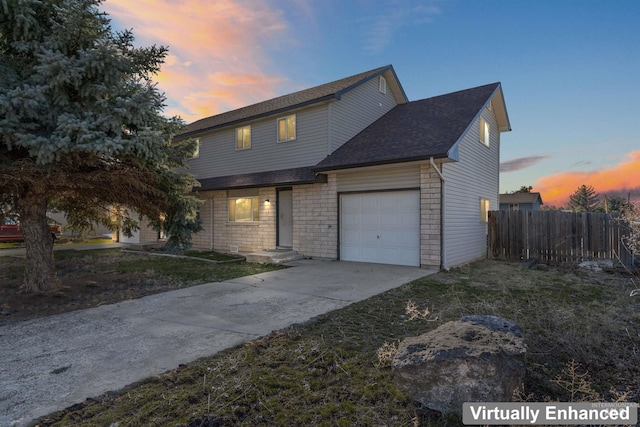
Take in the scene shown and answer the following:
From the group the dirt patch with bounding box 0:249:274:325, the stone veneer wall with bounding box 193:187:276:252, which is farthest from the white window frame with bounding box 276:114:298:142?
the dirt patch with bounding box 0:249:274:325

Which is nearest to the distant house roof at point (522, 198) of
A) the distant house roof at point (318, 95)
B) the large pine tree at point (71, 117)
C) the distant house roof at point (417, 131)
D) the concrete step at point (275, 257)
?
the distant house roof at point (417, 131)

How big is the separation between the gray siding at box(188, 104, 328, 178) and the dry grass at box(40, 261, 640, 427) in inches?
298

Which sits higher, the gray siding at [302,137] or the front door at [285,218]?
the gray siding at [302,137]

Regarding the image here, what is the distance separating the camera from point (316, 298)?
6254 millimetres

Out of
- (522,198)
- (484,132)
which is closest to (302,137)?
(484,132)

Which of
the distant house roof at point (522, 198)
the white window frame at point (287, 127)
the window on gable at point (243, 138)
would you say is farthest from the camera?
the distant house roof at point (522, 198)

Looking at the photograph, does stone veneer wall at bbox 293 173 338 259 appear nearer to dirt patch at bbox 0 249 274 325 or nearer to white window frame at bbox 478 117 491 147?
dirt patch at bbox 0 249 274 325

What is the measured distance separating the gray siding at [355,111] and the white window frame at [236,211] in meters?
4.18

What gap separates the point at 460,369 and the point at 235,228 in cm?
1286

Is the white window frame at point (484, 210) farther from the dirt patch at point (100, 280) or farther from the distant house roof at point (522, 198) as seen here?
the distant house roof at point (522, 198)

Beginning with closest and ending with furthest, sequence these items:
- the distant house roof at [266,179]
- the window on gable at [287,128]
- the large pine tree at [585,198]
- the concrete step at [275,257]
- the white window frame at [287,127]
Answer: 1. the concrete step at [275,257]
2. the distant house roof at [266,179]
3. the white window frame at [287,127]
4. the window on gable at [287,128]
5. the large pine tree at [585,198]

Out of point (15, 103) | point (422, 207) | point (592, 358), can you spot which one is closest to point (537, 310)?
point (592, 358)

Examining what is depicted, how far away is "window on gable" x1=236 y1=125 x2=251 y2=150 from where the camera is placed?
552 inches

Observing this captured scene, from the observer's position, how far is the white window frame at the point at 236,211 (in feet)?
45.0
